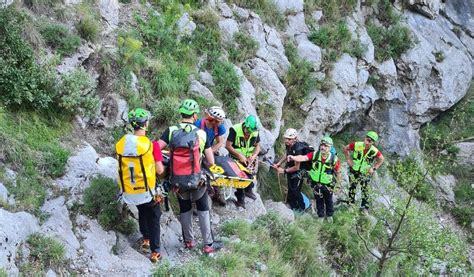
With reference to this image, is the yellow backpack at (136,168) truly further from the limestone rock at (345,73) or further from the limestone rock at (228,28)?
the limestone rock at (345,73)

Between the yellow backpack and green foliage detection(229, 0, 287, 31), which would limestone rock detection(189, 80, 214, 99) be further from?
the yellow backpack

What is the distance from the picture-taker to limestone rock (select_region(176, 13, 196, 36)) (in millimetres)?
12727

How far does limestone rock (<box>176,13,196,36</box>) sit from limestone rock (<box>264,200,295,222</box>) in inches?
191

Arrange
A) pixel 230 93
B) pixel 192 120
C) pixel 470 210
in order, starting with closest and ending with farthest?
pixel 192 120 < pixel 230 93 < pixel 470 210

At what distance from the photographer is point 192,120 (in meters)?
7.61

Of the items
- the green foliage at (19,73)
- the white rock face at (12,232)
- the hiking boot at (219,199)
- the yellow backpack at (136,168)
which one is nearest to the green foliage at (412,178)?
the hiking boot at (219,199)

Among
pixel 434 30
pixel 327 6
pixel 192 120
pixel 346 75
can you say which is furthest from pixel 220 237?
pixel 434 30

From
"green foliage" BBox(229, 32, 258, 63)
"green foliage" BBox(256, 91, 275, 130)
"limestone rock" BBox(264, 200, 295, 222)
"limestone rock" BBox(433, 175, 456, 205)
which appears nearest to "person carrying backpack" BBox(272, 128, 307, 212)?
"limestone rock" BBox(264, 200, 295, 222)

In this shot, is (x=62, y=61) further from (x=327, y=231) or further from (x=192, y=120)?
(x=327, y=231)

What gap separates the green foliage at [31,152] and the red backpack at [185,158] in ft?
6.41

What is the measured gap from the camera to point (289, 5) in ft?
52.8

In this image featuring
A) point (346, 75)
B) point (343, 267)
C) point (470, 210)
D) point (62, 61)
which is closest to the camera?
point (62, 61)

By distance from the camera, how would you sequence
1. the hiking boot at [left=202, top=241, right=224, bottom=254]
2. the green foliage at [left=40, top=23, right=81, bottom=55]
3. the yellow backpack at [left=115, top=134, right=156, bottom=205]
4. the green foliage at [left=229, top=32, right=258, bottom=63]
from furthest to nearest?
the green foliage at [left=229, top=32, right=258, bottom=63]
the green foliage at [left=40, top=23, right=81, bottom=55]
the hiking boot at [left=202, top=241, right=224, bottom=254]
the yellow backpack at [left=115, top=134, right=156, bottom=205]

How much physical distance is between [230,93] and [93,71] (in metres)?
3.66
